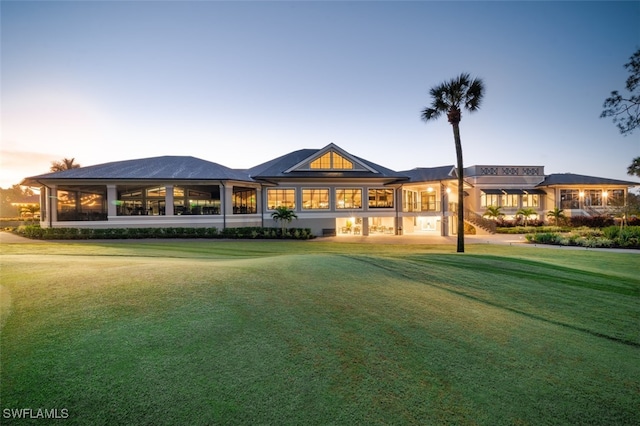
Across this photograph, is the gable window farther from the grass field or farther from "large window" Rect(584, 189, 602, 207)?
"large window" Rect(584, 189, 602, 207)

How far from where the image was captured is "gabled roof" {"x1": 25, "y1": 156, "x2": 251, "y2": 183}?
948 inches

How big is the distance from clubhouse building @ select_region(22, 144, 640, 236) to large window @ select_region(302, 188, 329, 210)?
99mm

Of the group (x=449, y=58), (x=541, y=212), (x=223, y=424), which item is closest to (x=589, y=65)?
(x=449, y=58)

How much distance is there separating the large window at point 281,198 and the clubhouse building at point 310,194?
97 mm

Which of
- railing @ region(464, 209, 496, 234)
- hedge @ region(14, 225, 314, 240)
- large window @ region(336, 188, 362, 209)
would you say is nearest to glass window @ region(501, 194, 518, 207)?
railing @ region(464, 209, 496, 234)

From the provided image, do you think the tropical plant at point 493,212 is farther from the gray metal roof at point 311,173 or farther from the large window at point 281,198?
the large window at point 281,198

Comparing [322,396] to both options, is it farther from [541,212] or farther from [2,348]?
[541,212]

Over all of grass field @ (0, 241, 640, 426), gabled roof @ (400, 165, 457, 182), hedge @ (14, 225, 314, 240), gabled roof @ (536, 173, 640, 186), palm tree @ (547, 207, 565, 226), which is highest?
Answer: gabled roof @ (400, 165, 457, 182)

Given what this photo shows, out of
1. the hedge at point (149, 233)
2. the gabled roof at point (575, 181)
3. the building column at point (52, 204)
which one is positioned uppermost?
the gabled roof at point (575, 181)

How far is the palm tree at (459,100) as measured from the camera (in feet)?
58.5

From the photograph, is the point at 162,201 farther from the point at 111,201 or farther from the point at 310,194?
the point at 310,194

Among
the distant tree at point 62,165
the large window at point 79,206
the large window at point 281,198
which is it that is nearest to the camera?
the large window at point 79,206

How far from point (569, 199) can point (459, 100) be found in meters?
29.5

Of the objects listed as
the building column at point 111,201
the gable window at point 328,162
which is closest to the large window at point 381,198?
the gable window at point 328,162
